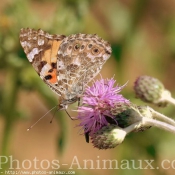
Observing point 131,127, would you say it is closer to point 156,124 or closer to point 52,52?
point 156,124

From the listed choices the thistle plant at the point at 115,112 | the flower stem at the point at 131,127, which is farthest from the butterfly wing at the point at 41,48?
the flower stem at the point at 131,127

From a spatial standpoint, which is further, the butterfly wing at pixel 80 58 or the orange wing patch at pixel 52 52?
the orange wing patch at pixel 52 52

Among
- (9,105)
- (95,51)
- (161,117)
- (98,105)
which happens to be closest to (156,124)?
(161,117)

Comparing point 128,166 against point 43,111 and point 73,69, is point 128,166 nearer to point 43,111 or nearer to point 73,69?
point 73,69

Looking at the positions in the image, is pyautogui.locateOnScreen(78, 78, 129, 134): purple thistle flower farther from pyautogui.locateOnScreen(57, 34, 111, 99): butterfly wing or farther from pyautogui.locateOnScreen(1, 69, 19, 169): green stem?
pyautogui.locateOnScreen(1, 69, 19, 169): green stem

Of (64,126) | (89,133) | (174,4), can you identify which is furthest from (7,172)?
(174,4)

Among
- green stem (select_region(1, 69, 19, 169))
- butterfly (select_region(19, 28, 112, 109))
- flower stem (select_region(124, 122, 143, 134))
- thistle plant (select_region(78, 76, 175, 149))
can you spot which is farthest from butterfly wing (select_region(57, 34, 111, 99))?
green stem (select_region(1, 69, 19, 169))

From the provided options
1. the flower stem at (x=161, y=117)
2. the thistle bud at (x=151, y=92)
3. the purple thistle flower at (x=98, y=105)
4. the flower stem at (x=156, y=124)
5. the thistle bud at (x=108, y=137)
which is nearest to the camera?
the flower stem at (x=156, y=124)

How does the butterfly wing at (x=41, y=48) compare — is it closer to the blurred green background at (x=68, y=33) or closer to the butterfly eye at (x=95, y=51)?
the butterfly eye at (x=95, y=51)
